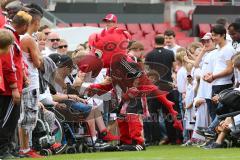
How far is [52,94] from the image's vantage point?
13320mm

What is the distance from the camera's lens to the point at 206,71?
48.6ft

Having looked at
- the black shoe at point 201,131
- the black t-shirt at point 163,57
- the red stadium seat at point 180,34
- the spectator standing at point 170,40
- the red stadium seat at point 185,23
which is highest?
the red stadium seat at point 185,23

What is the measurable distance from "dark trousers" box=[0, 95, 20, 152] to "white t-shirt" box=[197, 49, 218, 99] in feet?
14.5

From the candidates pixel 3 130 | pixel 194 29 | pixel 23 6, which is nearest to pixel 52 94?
pixel 23 6

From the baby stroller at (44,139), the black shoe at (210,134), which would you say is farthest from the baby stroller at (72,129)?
the black shoe at (210,134)

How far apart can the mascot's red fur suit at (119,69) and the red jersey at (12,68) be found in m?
2.00

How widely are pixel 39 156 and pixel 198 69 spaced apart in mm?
4700

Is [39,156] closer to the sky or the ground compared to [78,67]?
closer to the ground

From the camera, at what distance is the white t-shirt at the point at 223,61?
14.4 meters

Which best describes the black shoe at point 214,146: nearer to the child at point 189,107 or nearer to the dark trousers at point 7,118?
the child at point 189,107

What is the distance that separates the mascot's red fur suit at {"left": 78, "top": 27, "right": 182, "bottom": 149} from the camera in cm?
1319

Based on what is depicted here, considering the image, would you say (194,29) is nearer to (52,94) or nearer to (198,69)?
(198,69)

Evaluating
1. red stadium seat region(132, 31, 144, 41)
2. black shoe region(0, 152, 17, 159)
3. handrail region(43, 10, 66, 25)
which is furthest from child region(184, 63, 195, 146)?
red stadium seat region(132, 31, 144, 41)

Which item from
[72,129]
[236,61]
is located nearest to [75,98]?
[72,129]
